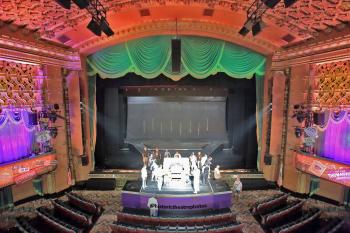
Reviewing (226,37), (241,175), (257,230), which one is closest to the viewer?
(257,230)

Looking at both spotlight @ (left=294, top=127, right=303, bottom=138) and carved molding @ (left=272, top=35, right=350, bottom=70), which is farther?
spotlight @ (left=294, top=127, right=303, bottom=138)

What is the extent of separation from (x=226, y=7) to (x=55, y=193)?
963 centimetres

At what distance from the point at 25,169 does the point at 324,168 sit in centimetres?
1065

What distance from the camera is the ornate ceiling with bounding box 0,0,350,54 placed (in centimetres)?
646

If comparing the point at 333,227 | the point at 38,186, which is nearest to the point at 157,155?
the point at 38,186

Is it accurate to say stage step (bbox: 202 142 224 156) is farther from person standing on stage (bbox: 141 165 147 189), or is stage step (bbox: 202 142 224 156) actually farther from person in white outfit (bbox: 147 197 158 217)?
person in white outfit (bbox: 147 197 158 217)

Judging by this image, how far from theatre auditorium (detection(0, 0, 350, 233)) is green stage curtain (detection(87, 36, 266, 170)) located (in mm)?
46

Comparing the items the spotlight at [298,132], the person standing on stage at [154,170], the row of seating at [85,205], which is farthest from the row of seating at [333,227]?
the row of seating at [85,205]

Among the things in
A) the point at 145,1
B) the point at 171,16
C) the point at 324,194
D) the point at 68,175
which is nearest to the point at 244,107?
the point at 324,194

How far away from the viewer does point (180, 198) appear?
7879 millimetres

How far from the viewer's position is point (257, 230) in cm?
711

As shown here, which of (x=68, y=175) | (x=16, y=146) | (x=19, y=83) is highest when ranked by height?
(x=19, y=83)

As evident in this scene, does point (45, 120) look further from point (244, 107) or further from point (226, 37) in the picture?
point (244, 107)

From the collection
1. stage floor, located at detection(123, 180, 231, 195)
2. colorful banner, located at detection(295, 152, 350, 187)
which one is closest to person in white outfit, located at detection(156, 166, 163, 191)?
stage floor, located at detection(123, 180, 231, 195)
